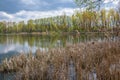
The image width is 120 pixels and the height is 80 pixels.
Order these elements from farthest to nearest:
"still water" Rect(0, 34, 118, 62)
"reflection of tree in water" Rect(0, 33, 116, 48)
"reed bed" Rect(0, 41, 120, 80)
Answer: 1. "reflection of tree in water" Rect(0, 33, 116, 48)
2. "still water" Rect(0, 34, 118, 62)
3. "reed bed" Rect(0, 41, 120, 80)

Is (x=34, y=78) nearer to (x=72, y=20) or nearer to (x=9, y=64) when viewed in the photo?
(x=9, y=64)

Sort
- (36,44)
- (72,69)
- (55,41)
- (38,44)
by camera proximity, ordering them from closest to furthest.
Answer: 1. (72,69)
2. (38,44)
3. (36,44)
4. (55,41)

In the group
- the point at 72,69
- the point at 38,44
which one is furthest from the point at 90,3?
the point at 38,44

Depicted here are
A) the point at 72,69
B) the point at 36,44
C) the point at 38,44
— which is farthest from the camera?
the point at 36,44

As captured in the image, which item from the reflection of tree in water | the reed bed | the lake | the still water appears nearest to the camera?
the reed bed

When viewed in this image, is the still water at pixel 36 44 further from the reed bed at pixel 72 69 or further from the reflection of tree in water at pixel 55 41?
the reed bed at pixel 72 69

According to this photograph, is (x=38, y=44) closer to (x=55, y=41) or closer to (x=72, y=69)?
(x=55, y=41)

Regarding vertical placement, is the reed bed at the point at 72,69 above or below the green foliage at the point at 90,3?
below

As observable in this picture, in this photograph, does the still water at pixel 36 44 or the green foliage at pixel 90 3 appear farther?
the still water at pixel 36 44

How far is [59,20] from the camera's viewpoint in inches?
4528

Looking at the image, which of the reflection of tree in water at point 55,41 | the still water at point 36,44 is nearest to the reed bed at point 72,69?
the still water at point 36,44

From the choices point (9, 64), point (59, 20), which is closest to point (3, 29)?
point (59, 20)

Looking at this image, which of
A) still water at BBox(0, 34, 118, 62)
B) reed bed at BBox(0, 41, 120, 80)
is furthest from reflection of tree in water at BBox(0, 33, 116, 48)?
reed bed at BBox(0, 41, 120, 80)

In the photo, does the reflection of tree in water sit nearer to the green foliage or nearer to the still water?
the still water
